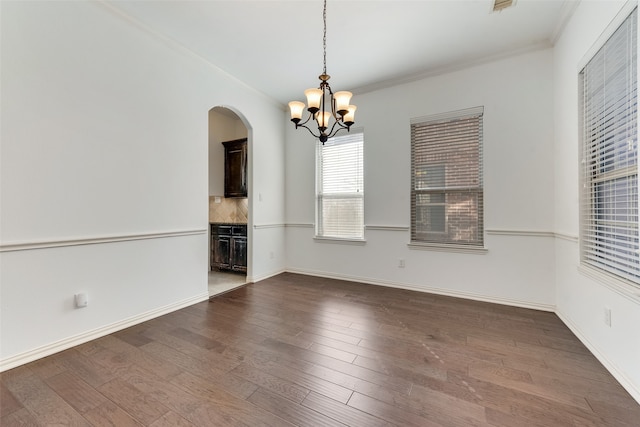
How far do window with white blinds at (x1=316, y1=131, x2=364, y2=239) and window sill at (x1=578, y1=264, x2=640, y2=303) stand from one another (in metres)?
2.52

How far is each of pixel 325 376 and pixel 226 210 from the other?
4105 mm

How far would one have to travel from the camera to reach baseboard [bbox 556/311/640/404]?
5.17ft

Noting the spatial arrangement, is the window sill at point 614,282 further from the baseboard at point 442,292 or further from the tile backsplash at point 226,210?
the tile backsplash at point 226,210

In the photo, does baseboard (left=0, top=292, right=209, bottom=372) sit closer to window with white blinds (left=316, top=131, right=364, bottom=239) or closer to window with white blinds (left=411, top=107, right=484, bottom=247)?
window with white blinds (left=316, top=131, right=364, bottom=239)

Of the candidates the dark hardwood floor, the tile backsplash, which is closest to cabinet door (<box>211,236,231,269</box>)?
the tile backsplash

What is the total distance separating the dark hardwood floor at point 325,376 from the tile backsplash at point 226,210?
2.69 meters

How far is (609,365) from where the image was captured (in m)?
1.82

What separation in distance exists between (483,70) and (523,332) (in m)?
3.02

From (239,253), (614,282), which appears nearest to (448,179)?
(614,282)

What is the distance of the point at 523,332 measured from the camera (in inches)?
94.8

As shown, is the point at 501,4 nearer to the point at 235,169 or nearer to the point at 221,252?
the point at 235,169

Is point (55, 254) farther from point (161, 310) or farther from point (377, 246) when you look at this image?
point (377, 246)

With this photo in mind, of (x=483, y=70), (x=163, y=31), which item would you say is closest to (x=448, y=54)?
(x=483, y=70)

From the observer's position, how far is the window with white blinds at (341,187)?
13.5 ft
